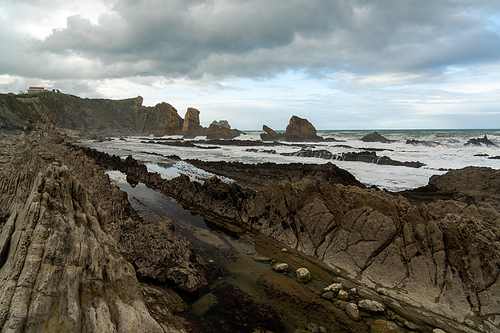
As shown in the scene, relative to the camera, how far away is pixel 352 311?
17.4 feet

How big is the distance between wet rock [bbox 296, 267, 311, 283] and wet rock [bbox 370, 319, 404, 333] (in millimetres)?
1816

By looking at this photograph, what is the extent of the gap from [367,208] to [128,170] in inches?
758

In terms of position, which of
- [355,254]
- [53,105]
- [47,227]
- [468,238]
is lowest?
[355,254]

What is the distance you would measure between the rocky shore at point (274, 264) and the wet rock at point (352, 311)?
2 centimetres

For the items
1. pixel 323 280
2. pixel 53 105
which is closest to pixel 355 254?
pixel 323 280

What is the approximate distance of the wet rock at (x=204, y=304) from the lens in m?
5.26

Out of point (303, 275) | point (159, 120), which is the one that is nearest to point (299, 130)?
point (159, 120)

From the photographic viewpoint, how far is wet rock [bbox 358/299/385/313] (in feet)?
17.6

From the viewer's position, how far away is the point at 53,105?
88250 mm

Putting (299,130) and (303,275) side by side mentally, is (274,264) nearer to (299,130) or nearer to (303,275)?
(303,275)

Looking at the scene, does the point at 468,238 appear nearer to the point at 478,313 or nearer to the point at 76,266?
the point at 478,313

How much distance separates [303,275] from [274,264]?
3.40 ft

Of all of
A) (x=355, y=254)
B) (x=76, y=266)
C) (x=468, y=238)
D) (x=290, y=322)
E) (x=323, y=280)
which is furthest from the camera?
(x=355, y=254)

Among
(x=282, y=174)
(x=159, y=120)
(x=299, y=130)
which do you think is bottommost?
(x=282, y=174)
